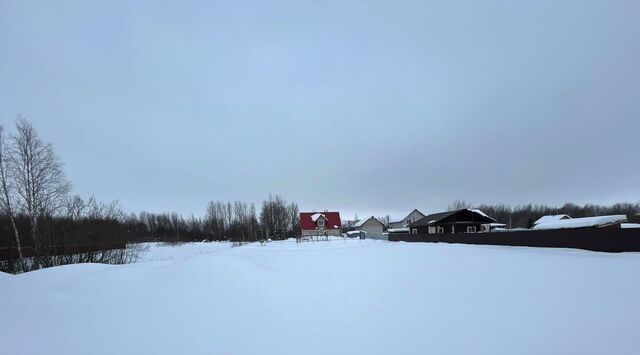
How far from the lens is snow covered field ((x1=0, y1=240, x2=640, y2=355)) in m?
5.84

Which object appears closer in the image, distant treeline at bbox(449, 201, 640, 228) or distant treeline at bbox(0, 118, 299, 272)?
distant treeline at bbox(0, 118, 299, 272)

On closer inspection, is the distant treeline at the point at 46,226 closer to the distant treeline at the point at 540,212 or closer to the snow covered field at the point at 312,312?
the snow covered field at the point at 312,312

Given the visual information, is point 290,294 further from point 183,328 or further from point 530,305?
point 530,305

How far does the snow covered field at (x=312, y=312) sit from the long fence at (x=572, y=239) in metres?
6.52

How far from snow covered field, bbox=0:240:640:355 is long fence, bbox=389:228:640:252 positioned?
6521mm

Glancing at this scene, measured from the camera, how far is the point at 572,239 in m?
19.0

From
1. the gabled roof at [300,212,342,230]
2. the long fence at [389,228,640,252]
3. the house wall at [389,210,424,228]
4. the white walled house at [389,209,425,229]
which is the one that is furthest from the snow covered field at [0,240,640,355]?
the gabled roof at [300,212,342,230]

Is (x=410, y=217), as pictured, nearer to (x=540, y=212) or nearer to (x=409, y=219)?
(x=409, y=219)

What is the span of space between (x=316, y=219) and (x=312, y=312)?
65664mm

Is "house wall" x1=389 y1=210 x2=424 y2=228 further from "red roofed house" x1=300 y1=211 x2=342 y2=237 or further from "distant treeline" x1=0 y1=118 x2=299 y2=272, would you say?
"distant treeline" x1=0 y1=118 x2=299 y2=272

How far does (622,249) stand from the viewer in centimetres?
1627

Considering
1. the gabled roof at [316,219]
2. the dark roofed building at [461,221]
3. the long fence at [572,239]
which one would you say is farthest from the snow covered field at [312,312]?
the gabled roof at [316,219]

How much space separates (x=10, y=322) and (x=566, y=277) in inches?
528

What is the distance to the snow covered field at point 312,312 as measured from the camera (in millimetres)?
5844
